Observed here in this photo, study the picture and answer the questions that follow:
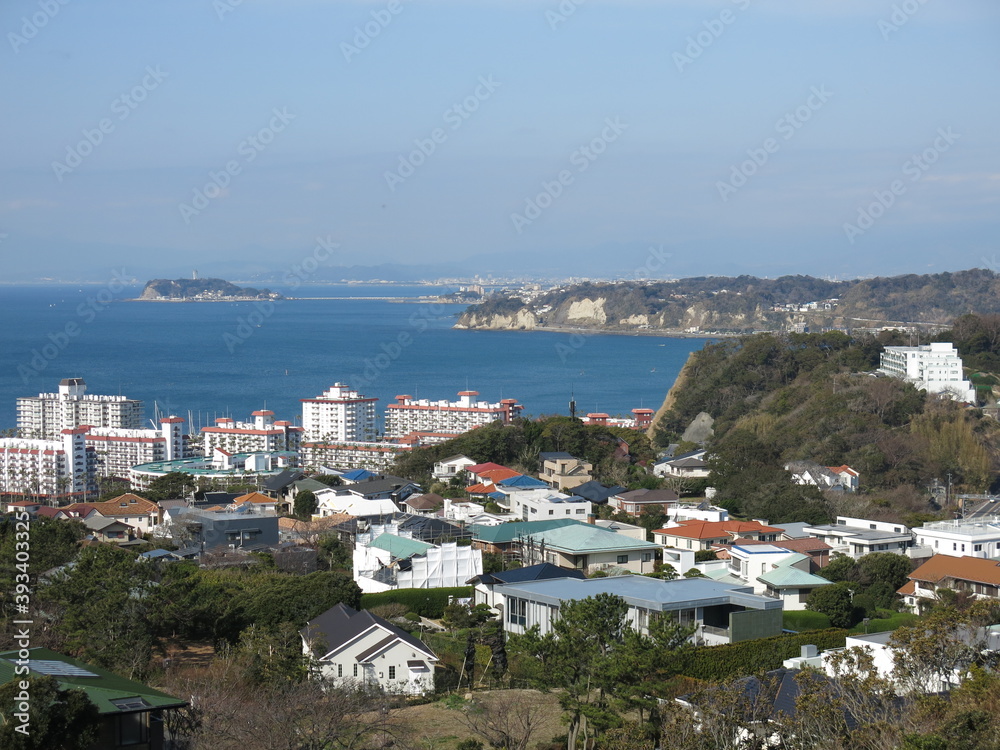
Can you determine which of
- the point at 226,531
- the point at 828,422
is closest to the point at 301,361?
the point at 828,422

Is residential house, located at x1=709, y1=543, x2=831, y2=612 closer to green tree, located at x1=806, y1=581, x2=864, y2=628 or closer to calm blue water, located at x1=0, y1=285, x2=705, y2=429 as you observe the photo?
green tree, located at x1=806, y1=581, x2=864, y2=628

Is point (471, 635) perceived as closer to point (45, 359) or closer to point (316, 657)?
point (316, 657)

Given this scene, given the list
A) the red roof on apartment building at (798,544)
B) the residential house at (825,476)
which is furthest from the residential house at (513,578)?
the residential house at (825,476)

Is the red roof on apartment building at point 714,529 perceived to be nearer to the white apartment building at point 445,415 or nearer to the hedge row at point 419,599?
the hedge row at point 419,599

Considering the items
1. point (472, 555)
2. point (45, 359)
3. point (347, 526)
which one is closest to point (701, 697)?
point (472, 555)

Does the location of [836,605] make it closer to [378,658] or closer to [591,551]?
[591,551]
